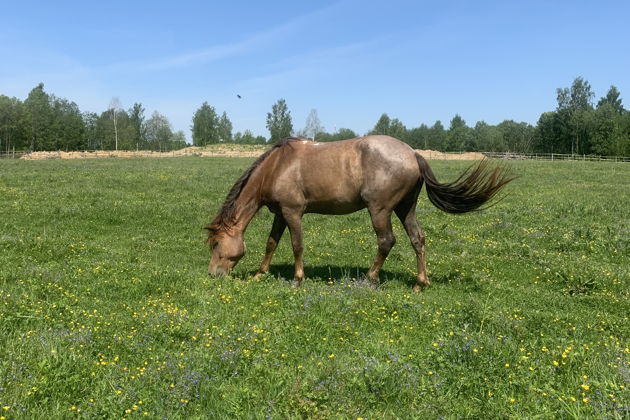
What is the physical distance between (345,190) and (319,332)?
A: 3.56 metres

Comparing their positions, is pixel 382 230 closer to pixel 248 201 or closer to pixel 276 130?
pixel 248 201

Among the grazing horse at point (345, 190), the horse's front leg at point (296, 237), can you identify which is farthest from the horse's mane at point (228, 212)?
the horse's front leg at point (296, 237)

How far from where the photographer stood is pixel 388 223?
8695mm

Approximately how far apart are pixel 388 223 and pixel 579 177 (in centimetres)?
2885

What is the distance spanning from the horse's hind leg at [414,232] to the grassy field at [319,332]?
49 cm

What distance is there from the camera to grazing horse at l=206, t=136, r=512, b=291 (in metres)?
8.59

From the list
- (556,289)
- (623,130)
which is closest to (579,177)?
(556,289)

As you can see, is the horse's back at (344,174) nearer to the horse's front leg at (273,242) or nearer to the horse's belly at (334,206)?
the horse's belly at (334,206)

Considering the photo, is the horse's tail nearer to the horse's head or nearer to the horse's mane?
the horse's mane

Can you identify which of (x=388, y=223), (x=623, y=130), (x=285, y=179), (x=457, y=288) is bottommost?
(x=457, y=288)

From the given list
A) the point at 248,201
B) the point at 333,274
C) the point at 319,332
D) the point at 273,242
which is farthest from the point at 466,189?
the point at 319,332

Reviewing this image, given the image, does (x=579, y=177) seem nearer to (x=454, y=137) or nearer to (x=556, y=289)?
(x=556, y=289)

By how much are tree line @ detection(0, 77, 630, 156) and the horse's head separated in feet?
245

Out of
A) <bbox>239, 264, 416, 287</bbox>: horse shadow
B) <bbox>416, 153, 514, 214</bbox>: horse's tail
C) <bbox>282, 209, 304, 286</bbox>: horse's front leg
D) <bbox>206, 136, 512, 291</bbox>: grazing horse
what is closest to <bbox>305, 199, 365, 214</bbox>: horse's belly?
<bbox>206, 136, 512, 291</bbox>: grazing horse
